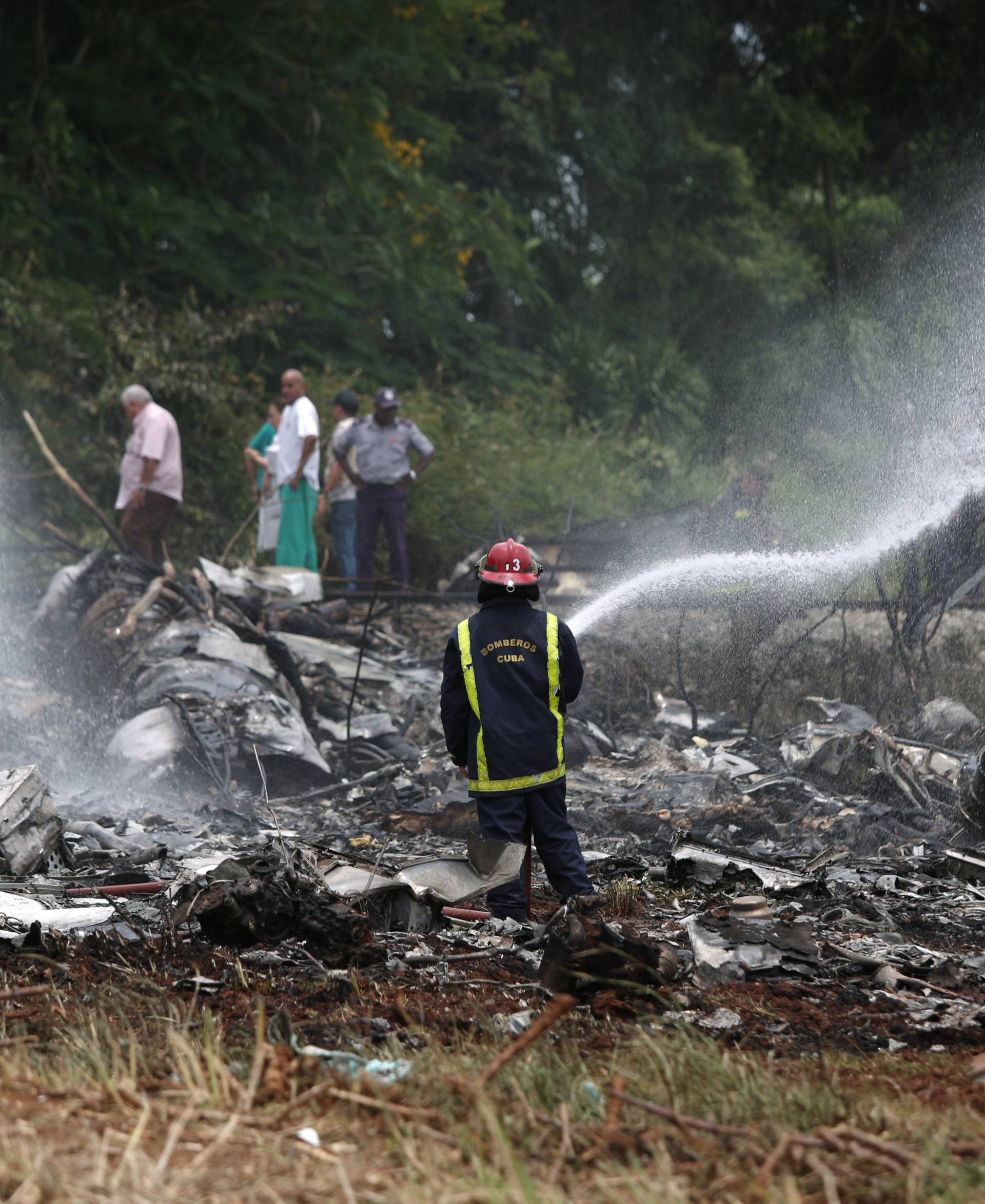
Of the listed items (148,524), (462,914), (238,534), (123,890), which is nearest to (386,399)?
(238,534)

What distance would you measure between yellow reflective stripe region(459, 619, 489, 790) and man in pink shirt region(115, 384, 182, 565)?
605cm

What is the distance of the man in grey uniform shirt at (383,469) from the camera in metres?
11.8

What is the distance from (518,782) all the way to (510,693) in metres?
0.36

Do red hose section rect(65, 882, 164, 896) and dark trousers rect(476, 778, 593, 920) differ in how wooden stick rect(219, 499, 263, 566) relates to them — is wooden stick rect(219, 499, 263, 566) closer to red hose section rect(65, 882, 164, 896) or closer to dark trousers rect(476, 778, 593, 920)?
red hose section rect(65, 882, 164, 896)

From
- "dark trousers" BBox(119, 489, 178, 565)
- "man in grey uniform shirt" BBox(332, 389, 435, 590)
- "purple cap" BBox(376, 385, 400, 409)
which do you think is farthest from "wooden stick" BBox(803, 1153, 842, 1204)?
"purple cap" BBox(376, 385, 400, 409)

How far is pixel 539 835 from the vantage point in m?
5.15

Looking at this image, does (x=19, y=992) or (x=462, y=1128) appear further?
(x=19, y=992)

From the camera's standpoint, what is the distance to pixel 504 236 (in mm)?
19312

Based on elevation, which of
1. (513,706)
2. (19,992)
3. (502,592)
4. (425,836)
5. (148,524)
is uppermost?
(148,524)

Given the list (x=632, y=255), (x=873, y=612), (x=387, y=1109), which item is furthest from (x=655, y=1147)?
(x=632, y=255)

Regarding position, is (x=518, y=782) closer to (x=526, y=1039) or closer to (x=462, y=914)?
(x=462, y=914)

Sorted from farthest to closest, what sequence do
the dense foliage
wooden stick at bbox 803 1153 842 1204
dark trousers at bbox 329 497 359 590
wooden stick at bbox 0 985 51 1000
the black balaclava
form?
the dense foliage → dark trousers at bbox 329 497 359 590 → the black balaclava → wooden stick at bbox 0 985 51 1000 → wooden stick at bbox 803 1153 842 1204

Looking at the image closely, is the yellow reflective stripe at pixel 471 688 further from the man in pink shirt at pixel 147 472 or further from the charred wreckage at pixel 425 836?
the man in pink shirt at pixel 147 472

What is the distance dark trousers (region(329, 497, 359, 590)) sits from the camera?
40.0 feet
